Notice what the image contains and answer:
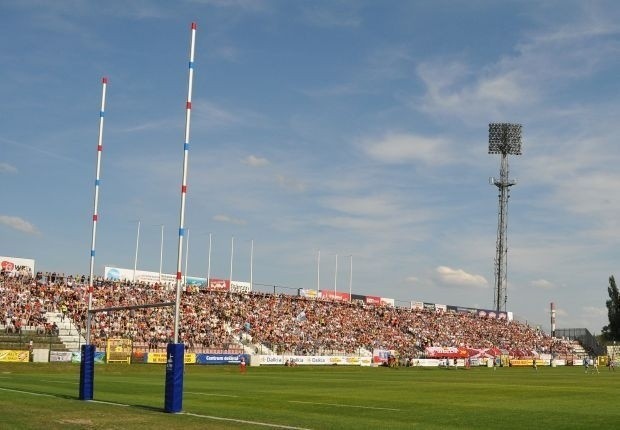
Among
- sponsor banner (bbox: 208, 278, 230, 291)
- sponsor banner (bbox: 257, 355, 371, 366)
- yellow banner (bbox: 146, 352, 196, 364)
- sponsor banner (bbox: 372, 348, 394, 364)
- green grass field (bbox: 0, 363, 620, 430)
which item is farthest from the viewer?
sponsor banner (bbox: 208, 278, 230, 291)

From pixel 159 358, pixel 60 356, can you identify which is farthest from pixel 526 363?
pixel 60 356

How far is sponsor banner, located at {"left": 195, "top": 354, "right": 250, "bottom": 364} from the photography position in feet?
221

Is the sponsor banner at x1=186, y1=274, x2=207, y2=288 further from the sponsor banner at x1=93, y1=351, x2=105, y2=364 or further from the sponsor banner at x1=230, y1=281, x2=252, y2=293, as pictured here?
the sponsor banner at x1=93, y1=351, x2=105, y2=364

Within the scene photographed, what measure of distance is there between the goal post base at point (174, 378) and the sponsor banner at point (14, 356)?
127 feet

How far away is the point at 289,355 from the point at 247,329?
6.79 metres

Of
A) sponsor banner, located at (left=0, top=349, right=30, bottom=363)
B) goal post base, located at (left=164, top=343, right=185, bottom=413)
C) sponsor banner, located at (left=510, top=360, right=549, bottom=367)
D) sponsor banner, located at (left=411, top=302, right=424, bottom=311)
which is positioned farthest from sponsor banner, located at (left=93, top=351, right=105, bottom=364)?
sponsor banner, located at (left=411, top=302, right=424, bottom=311)

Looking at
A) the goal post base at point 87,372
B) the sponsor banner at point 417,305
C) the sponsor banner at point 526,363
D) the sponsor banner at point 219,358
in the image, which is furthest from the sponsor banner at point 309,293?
the goal post base at point 87,372

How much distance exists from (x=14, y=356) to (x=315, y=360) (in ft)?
106

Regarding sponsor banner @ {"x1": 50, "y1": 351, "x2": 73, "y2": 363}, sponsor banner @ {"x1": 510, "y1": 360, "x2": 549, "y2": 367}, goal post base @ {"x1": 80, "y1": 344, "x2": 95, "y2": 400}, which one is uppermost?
goal post base @ {"x1": 80, "y1": 344, "x2": 95, "y2": 400}

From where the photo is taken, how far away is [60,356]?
2279 inches

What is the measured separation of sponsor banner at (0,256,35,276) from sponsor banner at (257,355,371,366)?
25.5 metres

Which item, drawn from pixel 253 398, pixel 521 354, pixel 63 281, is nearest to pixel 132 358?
pixel 63 281

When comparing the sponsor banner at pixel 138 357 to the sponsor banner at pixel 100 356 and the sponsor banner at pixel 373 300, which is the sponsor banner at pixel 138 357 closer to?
the sponsor banner at pixel 100 356

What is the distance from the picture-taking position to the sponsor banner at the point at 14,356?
54.8m
